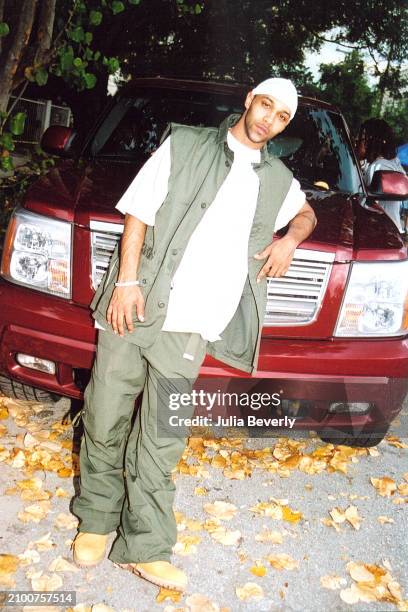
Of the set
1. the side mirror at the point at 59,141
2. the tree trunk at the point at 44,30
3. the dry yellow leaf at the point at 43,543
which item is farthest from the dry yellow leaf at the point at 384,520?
the tree trunk at the point at 44,30

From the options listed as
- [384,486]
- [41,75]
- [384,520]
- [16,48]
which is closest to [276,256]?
[384,520]

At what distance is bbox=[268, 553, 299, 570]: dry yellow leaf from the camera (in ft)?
8.79

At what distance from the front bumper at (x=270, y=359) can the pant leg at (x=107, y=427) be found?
1.44 ft

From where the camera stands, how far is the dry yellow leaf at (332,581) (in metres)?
2.59

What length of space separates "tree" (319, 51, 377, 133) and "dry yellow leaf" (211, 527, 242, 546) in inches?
1173

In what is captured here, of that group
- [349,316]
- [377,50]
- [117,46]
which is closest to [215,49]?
[117,46]

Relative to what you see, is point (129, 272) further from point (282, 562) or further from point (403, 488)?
point (403, 488)

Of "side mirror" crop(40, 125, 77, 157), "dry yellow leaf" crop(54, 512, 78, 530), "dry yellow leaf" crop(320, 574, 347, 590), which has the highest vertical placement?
"side mirror" crop(40, 125, 77, 157)

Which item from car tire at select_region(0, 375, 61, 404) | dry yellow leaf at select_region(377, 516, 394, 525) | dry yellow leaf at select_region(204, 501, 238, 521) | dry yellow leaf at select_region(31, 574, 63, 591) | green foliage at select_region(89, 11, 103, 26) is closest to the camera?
dry yellow leaf at select_region(31, 574, 63, 591)

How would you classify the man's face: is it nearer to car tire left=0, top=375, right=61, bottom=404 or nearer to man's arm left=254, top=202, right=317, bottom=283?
man's arm left=254, top=202, right=317, bottom=283

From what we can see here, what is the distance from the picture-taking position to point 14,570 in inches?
95.7

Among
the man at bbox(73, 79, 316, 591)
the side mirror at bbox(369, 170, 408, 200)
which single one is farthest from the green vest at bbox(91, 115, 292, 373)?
the side mirror at bbox(369, 170, 408, 200)

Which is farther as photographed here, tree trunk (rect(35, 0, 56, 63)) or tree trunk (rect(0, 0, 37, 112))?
tree trunk (rect(35, 0, 56, 63))

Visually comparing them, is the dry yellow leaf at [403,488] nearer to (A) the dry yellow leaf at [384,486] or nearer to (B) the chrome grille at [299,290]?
(A) the dry yellow leaf at [384,486]
